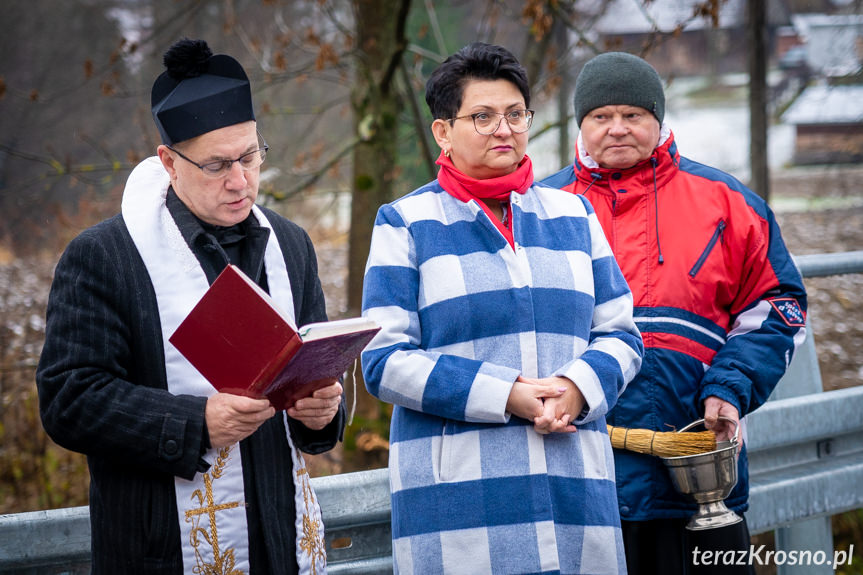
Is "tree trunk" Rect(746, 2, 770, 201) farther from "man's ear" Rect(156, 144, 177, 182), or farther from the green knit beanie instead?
"man's ear" Rect(156, 144, 177, 182)

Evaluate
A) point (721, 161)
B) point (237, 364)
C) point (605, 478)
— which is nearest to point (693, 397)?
point (605, 478)

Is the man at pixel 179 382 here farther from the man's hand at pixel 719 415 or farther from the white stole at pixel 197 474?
the man's hand at pixel 719 415

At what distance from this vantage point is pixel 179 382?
2193 millimetres

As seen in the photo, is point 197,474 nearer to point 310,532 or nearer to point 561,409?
point 310,532

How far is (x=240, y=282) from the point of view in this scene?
1.93m

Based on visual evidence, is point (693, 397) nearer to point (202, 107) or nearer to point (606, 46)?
point (202, 107)

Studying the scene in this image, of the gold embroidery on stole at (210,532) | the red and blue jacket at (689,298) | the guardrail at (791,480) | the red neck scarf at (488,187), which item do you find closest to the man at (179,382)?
the gold embroidery on stole at (210,532)

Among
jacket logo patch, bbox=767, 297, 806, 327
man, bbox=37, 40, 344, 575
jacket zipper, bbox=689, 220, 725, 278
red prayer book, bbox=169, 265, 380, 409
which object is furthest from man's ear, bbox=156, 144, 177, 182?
jacket logo patch, bbox=767, 297, 806, 327

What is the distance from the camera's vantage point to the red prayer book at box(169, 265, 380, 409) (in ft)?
6.27

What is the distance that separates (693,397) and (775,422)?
2.72 ft

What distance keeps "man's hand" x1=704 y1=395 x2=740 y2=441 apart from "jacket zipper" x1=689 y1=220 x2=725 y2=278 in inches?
16.9

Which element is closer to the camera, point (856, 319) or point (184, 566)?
point (184, 566)

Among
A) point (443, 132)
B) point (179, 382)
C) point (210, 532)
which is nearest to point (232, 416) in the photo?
point (179, 382)

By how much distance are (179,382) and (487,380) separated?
81 centimetres
